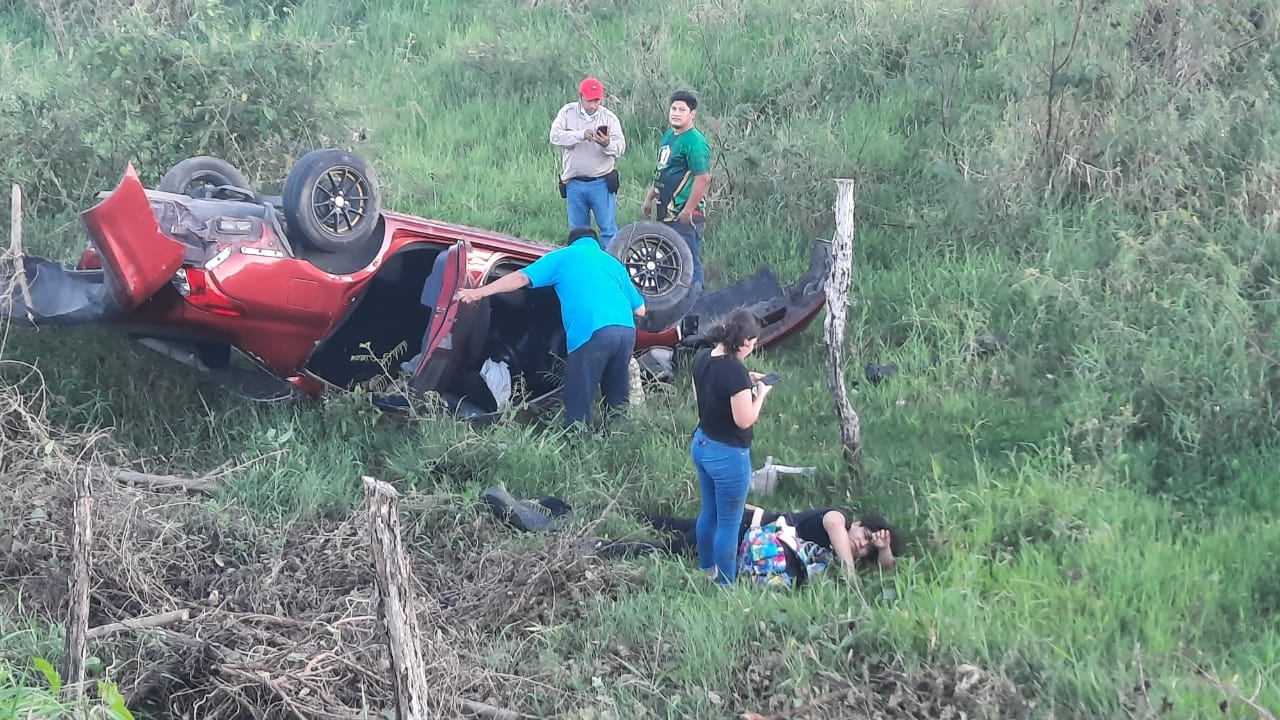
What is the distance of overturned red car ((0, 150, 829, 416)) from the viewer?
597cm

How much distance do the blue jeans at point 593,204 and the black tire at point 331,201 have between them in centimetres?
245

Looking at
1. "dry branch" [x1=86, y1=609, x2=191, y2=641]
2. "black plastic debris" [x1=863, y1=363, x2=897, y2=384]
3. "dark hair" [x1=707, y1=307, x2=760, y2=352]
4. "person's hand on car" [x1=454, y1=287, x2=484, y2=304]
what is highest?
"dark hair" [x1=707, y1=307, x2=760, y2=352]

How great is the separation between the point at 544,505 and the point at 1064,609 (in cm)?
266

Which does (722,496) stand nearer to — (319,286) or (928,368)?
(319,286)

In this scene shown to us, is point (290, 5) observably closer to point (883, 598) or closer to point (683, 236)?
point (683, 236)

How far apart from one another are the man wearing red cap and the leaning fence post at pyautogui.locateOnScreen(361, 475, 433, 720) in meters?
5.46

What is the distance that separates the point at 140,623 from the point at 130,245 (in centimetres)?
216

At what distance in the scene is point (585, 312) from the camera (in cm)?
678

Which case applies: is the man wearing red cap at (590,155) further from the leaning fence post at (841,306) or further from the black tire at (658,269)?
the leaning fence post at (841,306)

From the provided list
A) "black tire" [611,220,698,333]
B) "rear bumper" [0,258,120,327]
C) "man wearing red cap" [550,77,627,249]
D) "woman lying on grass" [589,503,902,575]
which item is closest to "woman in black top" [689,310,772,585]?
"woman lying on grass" [589,503,902,575]

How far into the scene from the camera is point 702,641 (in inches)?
187

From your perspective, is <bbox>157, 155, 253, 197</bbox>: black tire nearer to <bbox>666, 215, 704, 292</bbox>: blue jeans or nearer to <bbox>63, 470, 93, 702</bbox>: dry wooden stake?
<bbox>666, 215, 704, 292</bbox>: blue jeans

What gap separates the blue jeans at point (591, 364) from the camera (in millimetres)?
6777

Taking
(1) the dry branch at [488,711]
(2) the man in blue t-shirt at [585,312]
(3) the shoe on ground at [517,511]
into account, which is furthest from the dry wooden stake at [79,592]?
(2) the man in blue t-shirt at [585,312]
